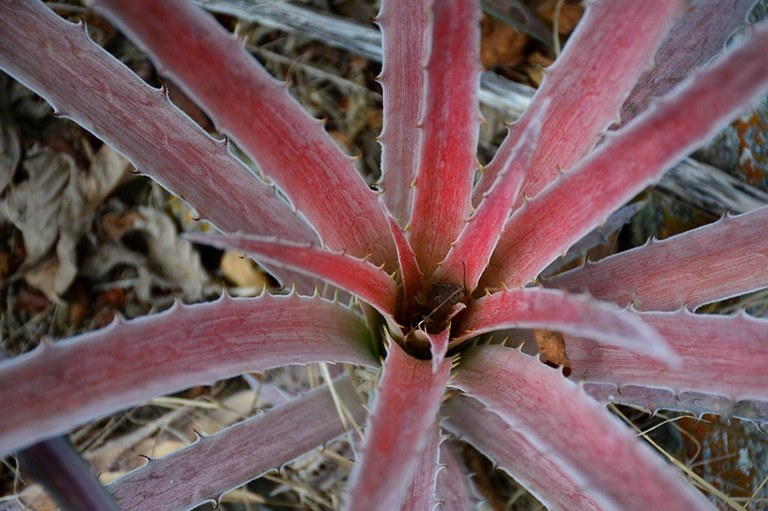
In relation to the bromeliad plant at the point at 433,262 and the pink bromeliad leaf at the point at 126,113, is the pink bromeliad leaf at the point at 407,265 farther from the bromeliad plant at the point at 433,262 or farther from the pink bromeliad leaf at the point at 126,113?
the pink bromeliad leaf at the point at 126,113

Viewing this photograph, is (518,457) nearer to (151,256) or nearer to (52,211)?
(151,256)

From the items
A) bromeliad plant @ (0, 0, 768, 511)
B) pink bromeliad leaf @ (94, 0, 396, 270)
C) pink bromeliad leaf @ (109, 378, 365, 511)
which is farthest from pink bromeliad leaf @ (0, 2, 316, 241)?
pink bromeliad leaf @ (109, 378, 365, 511)

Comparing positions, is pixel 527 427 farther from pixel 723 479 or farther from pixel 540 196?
pixel 723 479

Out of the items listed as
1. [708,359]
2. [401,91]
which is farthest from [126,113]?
[708,359]

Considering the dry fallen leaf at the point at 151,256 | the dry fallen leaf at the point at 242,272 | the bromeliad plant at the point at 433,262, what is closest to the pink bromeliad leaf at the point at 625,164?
the bromeliad plant at the point at 433,262

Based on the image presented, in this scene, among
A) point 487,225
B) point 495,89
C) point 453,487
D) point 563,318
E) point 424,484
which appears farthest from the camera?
point 495,89

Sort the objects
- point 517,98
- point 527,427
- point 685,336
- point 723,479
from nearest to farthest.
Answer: point 527,427, point 685,336, point 723,479, point 517,98

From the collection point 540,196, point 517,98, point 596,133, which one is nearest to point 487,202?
point 540,196

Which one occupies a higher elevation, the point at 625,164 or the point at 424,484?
the point at 625,164
